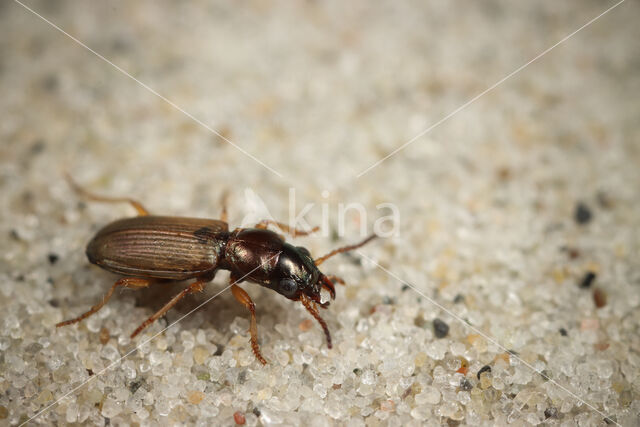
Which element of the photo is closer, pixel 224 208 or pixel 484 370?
pixel 484 370

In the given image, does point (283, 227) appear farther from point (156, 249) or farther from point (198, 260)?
point (156, 249)

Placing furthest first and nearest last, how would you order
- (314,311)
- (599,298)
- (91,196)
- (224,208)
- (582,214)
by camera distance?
(582,214)
(91,196)
(224,208)
(599,298)
(314,311)

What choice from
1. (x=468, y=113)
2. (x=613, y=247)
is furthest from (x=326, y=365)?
(x=468, y=113)

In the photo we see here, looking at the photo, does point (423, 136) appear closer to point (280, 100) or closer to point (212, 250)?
point (280, 100)

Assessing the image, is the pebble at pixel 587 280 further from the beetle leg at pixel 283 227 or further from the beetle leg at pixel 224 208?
the beetle leg at pixel 224 208

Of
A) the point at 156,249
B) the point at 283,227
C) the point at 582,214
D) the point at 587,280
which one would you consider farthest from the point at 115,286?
the point at 582,214
